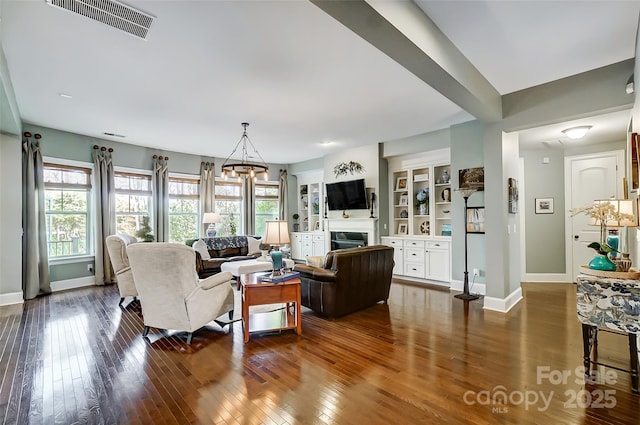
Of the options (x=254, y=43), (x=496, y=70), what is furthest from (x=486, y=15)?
(x=254, y=43)

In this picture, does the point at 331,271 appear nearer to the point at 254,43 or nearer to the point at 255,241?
the point at 254,43

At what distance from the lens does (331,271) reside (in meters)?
3.90

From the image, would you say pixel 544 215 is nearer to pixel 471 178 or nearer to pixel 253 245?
pixel 471 178

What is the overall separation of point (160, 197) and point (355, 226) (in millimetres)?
4516

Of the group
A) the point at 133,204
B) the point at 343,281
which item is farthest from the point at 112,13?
the point at 133,204

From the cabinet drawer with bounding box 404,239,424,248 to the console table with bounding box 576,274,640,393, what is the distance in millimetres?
3539

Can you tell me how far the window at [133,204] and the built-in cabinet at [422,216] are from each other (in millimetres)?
5316

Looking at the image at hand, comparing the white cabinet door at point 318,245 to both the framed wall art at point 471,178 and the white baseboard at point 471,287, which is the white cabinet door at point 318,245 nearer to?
the white baseboard at point 471,287

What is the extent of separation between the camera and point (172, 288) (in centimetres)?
315

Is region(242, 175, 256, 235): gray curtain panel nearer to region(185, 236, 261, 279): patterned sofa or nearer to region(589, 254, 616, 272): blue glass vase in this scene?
region(185, 236, 261, 279): patterned sofa

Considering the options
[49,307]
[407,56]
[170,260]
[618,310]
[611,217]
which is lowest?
[49,307]

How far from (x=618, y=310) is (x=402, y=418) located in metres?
1.88

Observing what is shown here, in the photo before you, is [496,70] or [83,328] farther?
[83,328]

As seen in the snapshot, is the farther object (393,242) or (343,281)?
(393,242)
